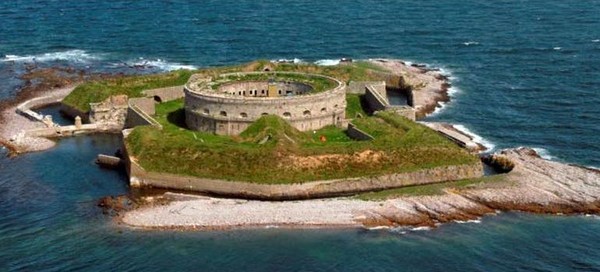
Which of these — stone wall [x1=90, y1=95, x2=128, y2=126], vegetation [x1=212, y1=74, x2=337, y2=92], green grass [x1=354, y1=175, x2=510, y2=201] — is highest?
vegetation [x1=212, y1=74, x2=337, y2=92]

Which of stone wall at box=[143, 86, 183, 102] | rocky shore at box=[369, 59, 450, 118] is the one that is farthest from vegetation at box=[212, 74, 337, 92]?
rocky shore at box=[369, 59, 450, 118]

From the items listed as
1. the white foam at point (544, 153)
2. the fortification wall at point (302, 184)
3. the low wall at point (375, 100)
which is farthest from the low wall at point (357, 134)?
the white foam at point (544, 153)

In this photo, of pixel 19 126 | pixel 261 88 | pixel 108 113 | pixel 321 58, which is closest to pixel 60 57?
pixel 19 126

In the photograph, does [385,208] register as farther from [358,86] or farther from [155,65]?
[155,65]

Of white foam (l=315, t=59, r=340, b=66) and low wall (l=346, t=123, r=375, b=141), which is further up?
low wall (l=346, t=123, r=375, b=141)

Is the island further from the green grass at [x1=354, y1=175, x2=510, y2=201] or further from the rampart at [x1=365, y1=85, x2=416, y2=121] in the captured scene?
the rampart at [x1=365, y1=85, x2=416, y2=121]

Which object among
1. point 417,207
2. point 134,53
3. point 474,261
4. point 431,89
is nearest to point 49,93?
point 134,53

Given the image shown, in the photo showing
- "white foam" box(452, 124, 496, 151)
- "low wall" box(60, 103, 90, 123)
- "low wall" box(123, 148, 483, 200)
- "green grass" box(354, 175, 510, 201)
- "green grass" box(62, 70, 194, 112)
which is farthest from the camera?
"green grass" box(62, 70, 194, 112)

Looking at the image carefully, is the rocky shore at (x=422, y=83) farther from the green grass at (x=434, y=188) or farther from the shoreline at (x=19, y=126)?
the shoreline at (x=19, y=126)
